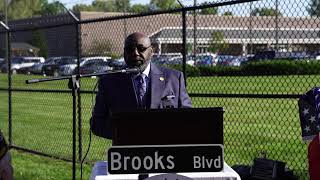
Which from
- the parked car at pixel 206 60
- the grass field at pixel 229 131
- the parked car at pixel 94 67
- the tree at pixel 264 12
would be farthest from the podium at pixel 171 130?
the parked car at pixel 94 67

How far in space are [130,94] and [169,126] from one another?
1428mm

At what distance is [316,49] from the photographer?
720 centimetres

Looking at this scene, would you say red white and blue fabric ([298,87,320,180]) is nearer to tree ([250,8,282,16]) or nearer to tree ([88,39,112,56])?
tree ([250,8,282,16])

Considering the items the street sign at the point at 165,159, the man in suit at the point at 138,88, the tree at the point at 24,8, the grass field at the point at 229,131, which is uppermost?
the tree at the point at 24,8

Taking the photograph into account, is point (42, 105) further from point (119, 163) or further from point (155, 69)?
point (119, 163)

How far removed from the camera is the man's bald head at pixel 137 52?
4.87 m

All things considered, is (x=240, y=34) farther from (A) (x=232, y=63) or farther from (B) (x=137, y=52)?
(B) (x=137, y=52)

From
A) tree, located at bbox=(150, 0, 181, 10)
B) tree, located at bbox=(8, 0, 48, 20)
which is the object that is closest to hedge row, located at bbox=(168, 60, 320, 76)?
tree, located at bbox=(150, 0, 181, 10)

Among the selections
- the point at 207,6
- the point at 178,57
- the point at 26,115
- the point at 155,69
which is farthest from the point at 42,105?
the point at 155,69

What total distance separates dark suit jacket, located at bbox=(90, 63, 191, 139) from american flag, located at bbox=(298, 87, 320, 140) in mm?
894

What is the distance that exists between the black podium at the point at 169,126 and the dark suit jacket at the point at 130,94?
4.23 feet

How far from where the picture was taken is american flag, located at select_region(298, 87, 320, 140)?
4395 mm

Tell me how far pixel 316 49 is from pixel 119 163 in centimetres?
436

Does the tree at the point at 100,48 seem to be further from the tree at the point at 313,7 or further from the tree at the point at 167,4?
the tree at the point at 313,7
